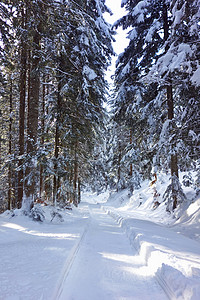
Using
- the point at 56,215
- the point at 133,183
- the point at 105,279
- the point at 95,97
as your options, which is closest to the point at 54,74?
the point at 95,97

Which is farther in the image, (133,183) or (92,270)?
(133,183)

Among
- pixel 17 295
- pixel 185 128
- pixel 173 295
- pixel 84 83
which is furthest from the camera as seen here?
pixel 84 83

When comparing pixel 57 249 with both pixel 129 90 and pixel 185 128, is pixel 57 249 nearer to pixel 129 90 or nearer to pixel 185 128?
pixel 185 128

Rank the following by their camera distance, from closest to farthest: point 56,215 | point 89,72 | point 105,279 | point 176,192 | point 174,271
Result: point 174,271, point 105,279, point 56,215, point 89,72, point 176,192

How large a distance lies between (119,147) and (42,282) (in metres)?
25.2

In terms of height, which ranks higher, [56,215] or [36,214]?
[36,214]

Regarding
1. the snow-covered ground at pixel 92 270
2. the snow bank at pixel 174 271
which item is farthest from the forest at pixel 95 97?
the snow bank at pixel 174 271

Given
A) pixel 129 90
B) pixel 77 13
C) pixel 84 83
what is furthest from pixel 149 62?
pixel 77 13

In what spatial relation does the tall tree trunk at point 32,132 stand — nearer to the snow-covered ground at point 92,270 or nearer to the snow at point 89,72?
the snow at point 89,72

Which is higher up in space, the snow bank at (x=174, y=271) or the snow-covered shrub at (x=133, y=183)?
the snow-covered shrub at (x=133, y=183)

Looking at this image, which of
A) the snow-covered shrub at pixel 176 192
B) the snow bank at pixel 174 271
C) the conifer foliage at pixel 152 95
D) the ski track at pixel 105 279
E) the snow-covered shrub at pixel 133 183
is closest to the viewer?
the snow bank at pixel 174 271

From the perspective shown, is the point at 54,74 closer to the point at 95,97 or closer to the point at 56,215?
the point at 95,97

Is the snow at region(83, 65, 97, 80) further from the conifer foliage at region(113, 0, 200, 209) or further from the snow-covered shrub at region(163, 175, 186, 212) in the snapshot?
the snow-covered shrub at region(163, 175, 186, 212)

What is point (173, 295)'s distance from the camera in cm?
263
